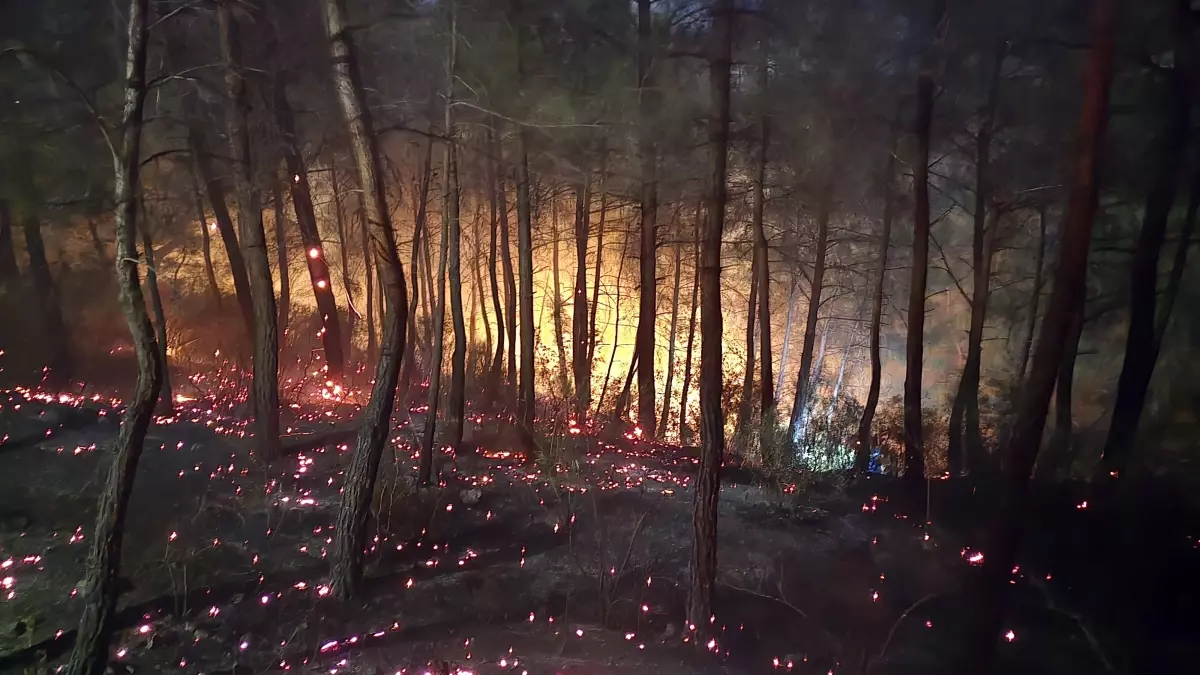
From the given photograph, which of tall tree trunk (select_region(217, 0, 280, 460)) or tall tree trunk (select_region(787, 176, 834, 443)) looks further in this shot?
tall tree trunk (select_region(787, 176, 834, 443))

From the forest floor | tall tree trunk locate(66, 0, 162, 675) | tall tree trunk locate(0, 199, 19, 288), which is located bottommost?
the forest floor

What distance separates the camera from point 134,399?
3.46m

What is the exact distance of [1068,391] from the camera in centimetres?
536

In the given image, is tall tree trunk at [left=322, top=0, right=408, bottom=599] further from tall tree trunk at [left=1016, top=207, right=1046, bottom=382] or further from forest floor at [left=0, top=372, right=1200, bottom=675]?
tall tree trunk at [left=1016, top=207, right=1046, bottom=382]

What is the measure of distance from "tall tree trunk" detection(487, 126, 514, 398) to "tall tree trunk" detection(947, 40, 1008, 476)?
433 centimetres

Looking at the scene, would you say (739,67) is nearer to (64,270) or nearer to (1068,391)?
(1068,391)

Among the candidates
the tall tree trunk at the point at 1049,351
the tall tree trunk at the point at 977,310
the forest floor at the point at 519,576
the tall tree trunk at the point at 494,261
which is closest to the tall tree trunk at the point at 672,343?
the tall tree trunk at the point at 494,261

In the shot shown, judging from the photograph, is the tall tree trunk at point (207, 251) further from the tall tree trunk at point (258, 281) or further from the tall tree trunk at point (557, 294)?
the tall tree trunk at point (557, 294)

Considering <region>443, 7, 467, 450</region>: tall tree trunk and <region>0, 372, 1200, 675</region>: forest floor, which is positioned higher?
<region>443, 7, 467, 450</region>: tall tree trunk

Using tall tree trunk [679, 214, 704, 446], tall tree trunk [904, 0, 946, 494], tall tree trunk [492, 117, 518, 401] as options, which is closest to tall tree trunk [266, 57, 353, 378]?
tall tree trunk [492, 117, 518, 401]

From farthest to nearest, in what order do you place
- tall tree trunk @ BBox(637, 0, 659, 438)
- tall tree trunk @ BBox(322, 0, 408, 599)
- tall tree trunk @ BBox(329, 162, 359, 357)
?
1. tall tree trunk @ BBox(329, 162, 359, 357)
2. tall tree trunk @ BBox(637, 0, 659, 438)
3. tall tree trunk @ BBox(322, 0, 408, 599)

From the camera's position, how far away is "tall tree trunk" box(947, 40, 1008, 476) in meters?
5.74

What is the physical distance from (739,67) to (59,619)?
503 centimetres

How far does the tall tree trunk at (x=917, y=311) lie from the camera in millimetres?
6094
